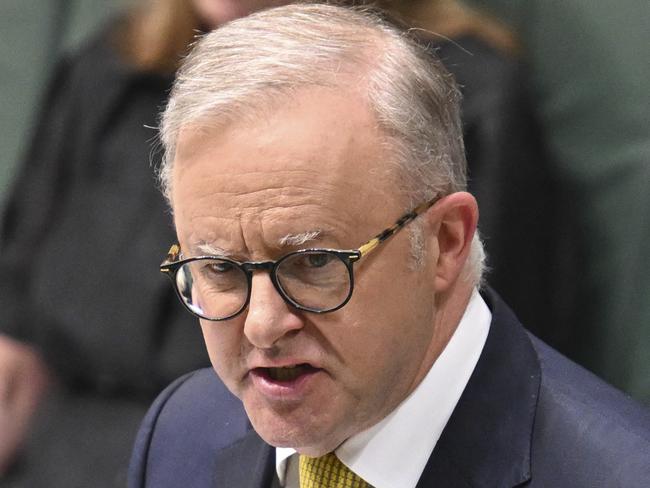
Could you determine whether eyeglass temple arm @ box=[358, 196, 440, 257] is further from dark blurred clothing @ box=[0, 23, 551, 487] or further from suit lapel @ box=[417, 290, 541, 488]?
dark blurred clothing @ box=[0, 23, 551, 487]

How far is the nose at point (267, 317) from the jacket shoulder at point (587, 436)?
0.35m

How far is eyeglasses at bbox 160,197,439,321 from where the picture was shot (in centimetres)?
130

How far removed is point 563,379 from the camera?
146cm

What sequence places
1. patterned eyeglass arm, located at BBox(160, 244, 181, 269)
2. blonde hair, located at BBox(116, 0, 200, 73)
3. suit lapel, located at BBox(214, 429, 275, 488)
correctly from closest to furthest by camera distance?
patterned eyeglass arm, located at BBox(160, 244, 181, 269) < suit lapel, located at BBox(214, 429, 275, 488) < blonde hair, located at BBox(116, 0, 200, 73)

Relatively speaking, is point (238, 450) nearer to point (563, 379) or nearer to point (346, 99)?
point (563, 379)

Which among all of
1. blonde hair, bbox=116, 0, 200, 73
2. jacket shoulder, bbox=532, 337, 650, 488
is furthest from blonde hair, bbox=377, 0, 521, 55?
jacket shoulder, bbox=532, 337, 650, 488

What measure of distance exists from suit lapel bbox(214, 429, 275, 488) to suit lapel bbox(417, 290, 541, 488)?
0.26m

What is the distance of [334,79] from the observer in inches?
52.0

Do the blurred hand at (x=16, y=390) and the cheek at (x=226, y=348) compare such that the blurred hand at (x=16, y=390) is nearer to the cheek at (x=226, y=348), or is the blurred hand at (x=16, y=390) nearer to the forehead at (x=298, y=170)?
the cheek at (x=226, y=348)

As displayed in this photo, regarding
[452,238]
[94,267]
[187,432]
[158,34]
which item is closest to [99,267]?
[94,267]

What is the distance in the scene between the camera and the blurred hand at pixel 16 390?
233cm

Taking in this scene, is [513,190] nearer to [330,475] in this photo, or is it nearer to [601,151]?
[601,151]

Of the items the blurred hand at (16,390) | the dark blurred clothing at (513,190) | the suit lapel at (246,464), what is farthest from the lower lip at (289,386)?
the blurred hand at (16,390)

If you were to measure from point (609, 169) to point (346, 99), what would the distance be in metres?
0.75
